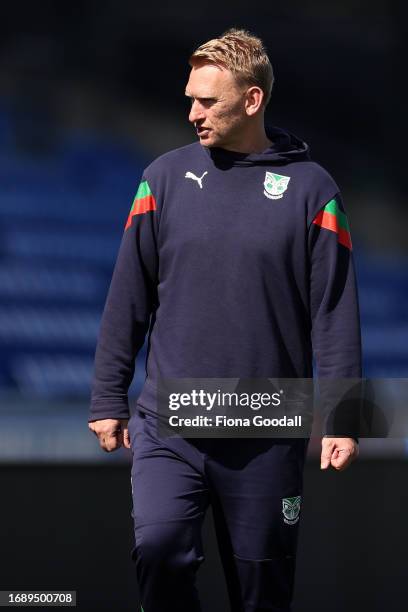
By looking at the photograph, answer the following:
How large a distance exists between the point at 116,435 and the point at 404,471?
88.1 inches

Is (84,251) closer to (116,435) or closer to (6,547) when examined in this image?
(6,547)

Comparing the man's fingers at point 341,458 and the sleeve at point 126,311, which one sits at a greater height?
the sleeve at point 126,311

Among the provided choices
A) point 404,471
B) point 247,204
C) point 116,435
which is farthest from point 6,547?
point 247,204

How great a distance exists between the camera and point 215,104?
3691 millimetres

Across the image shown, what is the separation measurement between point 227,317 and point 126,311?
30 cm

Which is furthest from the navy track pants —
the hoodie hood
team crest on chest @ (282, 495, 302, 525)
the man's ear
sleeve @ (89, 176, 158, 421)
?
the man's ear

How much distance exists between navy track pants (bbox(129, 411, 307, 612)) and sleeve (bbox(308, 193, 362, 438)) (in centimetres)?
16

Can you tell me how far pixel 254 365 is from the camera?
365 cm

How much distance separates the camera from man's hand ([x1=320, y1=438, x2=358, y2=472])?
372 centimetres

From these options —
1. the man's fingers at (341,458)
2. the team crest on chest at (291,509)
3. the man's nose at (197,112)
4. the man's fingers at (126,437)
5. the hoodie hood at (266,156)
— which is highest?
the man's nose at (197,112)

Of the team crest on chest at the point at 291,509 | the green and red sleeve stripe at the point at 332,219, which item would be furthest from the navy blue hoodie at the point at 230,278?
the team crest on chest at the point at 291,509

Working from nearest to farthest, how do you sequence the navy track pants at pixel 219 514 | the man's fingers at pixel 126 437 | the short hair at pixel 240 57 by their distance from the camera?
1. the navy track pants at pixel 219 514
2. the short hair at pixel 240 57
3. the man's fingers at pixel 126 437

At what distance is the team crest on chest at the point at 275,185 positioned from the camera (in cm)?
372

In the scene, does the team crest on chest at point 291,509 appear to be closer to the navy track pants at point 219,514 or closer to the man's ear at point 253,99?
the navy track pants at point 219,514
